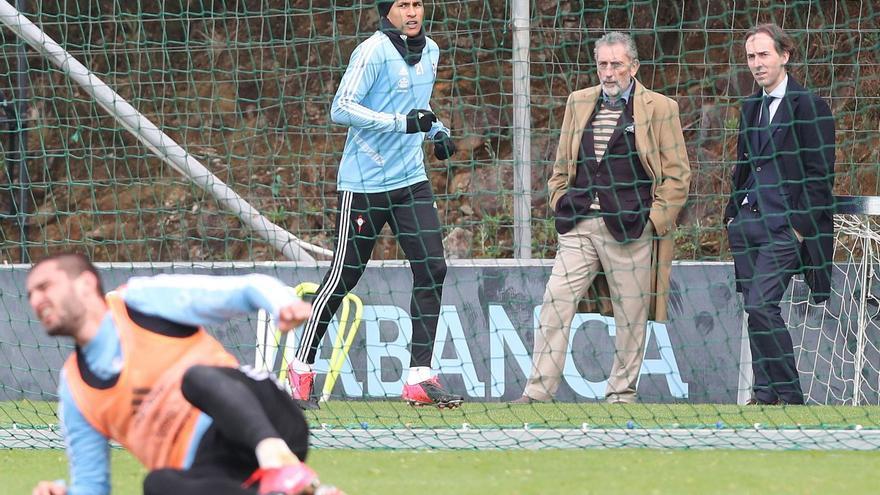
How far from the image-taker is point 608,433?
610cm

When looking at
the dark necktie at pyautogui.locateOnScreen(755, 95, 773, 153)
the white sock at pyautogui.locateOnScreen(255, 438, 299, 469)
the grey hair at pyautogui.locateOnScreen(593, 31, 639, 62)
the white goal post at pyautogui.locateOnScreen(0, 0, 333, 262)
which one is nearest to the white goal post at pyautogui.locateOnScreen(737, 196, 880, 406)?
the dark necktie at pyautogui.locateOnScreen(755, 95, 773, 153)

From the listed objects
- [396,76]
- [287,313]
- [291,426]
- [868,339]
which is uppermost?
[396,76]

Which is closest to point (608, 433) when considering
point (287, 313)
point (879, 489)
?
point (879, 489)

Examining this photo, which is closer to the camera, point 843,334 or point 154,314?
point 154,314

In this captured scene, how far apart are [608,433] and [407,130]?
1.87 meters

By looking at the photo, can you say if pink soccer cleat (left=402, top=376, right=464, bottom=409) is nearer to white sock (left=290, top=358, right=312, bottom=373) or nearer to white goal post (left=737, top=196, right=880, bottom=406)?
white sock (left=290, top=358, right=312, bottom=373)

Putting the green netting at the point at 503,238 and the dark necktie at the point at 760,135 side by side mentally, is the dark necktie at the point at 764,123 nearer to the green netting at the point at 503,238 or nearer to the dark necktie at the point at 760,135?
the dark necktie at the point at 760,135

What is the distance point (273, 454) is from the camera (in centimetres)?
355

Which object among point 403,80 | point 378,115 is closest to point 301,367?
point 378,115

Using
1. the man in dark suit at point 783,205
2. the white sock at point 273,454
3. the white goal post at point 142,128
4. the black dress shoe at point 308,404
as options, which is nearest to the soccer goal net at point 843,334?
the man in dark suit at point 783,205

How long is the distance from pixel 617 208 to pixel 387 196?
1263mm

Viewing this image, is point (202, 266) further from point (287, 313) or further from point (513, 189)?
point (287, 313)

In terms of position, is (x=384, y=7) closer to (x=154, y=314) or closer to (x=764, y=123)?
(x=764, y=123)

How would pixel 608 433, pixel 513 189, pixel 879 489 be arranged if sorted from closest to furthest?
pixel 879 489 < pixel 608 433 < pixel 513 189
